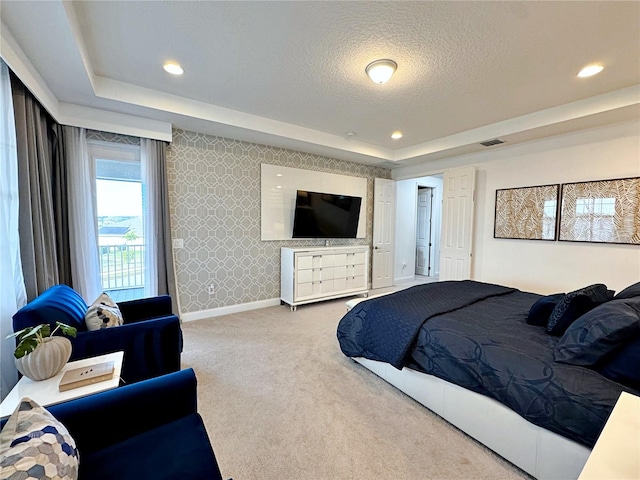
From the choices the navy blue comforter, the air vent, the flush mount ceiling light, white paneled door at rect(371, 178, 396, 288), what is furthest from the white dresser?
the flush mount ceiling light

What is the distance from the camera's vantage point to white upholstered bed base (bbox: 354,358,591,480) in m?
1.41

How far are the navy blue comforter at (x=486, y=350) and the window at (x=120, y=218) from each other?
2796 mm

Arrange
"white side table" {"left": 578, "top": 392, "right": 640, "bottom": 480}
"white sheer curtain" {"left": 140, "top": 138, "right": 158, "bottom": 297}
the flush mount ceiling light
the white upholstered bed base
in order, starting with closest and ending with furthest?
"white side table" {"left": 578, "top": 392, "right": 640, "bottom": 480}, the white upholstered bed base, the flush mount ceiling light, "white sheer curtain" {"left": 140, "top": 138, "right": 158, "bottom": 297}

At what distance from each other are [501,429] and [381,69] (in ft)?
9.01

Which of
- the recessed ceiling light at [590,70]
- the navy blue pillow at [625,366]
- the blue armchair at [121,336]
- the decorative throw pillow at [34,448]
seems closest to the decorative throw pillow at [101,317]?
the blue armchair at [121,336]

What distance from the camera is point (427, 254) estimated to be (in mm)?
7473

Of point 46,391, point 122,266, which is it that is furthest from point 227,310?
point 46,391

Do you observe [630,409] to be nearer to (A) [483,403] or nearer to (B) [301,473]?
(A) [483,403]

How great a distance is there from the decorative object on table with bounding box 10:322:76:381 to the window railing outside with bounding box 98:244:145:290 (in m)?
2.18

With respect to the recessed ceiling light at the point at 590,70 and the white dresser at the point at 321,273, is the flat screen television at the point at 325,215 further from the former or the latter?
the recessed ceiling light at the point at 590,70

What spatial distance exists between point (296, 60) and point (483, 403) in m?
2.91

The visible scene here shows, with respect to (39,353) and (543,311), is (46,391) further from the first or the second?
(543,311)

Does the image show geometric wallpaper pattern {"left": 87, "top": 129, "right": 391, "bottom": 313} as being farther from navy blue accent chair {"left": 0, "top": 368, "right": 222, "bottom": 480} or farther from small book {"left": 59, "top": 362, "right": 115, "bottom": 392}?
navy blue accent chair {"left": 0, "top": 368, "right": 222, "bottom": 480}

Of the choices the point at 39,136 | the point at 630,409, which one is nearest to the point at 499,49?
the point at 630,409
